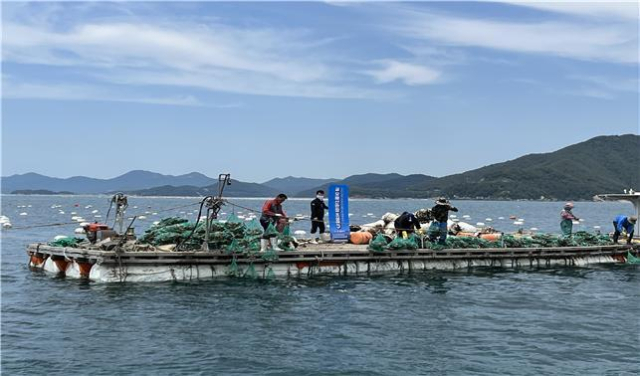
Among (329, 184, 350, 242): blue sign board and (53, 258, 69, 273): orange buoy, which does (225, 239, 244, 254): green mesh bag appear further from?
(53, 258, 69, 273): orange buoy

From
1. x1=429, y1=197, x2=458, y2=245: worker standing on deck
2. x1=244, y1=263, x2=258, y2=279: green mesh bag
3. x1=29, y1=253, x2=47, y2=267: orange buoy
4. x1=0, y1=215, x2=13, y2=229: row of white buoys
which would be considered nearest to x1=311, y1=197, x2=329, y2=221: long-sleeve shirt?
x1=244, y1=263, x2=258, y2=279: green mesh bag

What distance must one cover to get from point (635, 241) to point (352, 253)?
62.2ft

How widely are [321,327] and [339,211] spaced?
473 inches

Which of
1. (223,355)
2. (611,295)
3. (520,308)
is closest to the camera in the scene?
(223,355)

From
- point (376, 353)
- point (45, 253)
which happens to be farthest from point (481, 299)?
point (45, 253)

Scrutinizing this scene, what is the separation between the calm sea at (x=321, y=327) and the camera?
13.8 m

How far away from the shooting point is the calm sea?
13789 millimetres

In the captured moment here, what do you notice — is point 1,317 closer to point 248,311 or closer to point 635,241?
point 248,311

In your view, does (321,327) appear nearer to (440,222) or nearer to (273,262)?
(273,262)

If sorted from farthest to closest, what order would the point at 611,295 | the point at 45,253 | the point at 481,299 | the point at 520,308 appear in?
the point at 45,253, the point at 611,295, the point at 481,299, the point at 520,308

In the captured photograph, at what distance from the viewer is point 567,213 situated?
106 feet

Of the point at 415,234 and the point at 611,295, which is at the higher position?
the point at 415,234

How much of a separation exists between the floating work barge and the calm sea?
70 cm

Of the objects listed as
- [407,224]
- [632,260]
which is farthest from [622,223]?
[407,224]
